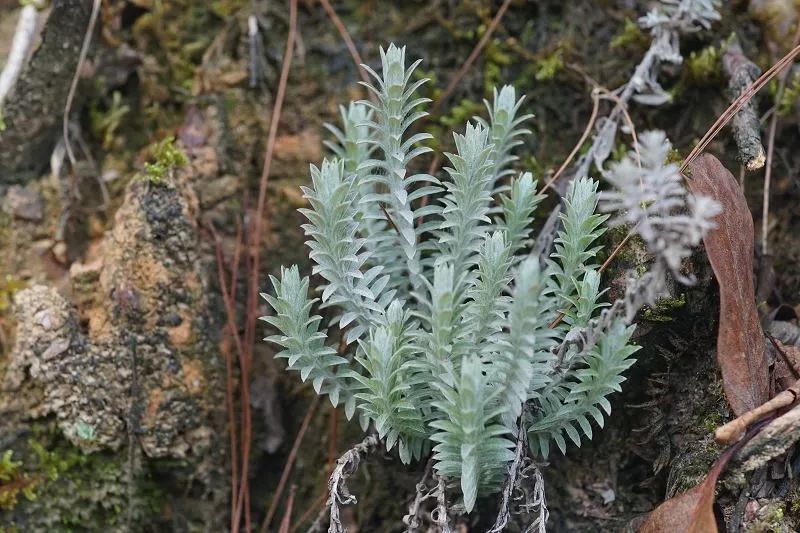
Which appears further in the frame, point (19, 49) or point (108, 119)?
point (108, 119)

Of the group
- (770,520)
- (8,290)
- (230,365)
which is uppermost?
(8,290)

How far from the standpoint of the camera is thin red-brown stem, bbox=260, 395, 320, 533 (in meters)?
2.29

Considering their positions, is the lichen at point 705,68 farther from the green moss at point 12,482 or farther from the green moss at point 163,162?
the green moss at point 12,482

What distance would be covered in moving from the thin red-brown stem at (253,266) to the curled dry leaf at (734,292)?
4.36ft

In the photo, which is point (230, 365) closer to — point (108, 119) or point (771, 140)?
point (108, 119)

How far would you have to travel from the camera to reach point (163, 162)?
2271mm

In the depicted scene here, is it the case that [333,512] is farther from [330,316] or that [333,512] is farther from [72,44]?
[72,44]

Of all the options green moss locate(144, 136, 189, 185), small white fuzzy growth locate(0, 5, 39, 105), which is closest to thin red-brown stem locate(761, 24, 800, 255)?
green moss locate(144, 136, 189, 185)

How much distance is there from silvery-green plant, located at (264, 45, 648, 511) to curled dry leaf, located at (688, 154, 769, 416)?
0.24m

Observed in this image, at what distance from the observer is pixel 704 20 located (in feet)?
7.65

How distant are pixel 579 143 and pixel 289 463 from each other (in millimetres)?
1297

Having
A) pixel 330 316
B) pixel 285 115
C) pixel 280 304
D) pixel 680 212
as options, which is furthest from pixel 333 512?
pixel 285 115

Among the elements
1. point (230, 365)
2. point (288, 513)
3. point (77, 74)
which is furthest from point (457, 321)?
point (77, 74)

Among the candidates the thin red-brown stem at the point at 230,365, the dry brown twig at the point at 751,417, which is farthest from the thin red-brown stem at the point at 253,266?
the dry brown twig at the point at 751,417
